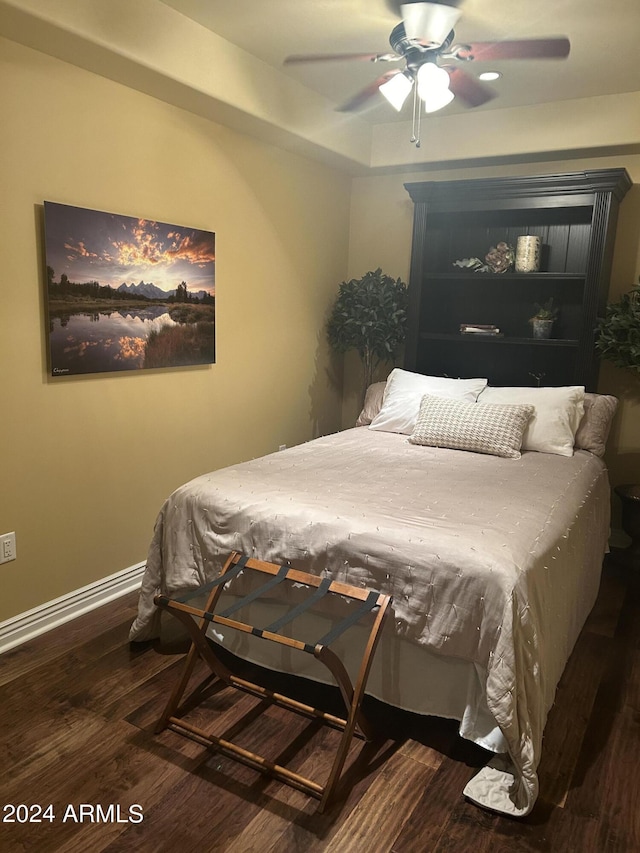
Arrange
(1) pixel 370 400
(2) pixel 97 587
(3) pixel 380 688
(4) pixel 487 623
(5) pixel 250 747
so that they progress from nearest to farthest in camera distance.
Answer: (4) pixel 487 623 → (5) pixel 250 747 → (3) pixel 380 688 → (2) pixel 97 587 → (1) pixel 370 400

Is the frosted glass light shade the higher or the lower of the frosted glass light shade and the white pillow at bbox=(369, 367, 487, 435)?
the higher

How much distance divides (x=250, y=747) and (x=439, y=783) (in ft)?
1.98

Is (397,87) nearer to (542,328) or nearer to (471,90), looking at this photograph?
(471,90)

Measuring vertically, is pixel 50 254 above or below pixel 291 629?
above

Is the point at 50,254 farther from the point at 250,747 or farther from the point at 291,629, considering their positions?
the point at 250,747

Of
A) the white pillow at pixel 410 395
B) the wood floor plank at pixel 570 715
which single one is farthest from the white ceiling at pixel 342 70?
the wood floor plank at pixel 570 715

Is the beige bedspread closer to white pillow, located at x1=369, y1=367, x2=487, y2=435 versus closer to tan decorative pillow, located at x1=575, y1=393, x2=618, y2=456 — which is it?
tan decorative pillow, located at x1=575, y1=393, x2=618, y2=456

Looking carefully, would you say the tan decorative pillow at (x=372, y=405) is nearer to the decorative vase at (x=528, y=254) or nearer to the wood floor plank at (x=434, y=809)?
the decorative vase at (x=528, y=254)

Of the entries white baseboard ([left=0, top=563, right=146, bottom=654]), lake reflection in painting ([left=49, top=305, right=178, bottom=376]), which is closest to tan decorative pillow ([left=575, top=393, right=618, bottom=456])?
lake reflection in painting ([left=49, top=305, right=178, bottom=376])

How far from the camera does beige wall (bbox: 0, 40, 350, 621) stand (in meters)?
2.56

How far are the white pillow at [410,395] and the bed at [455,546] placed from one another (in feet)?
1.05

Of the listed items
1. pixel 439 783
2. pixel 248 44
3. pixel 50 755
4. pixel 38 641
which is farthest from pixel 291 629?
pixel 248 44

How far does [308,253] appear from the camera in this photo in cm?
426

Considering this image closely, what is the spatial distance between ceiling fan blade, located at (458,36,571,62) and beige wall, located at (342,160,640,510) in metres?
1.16
